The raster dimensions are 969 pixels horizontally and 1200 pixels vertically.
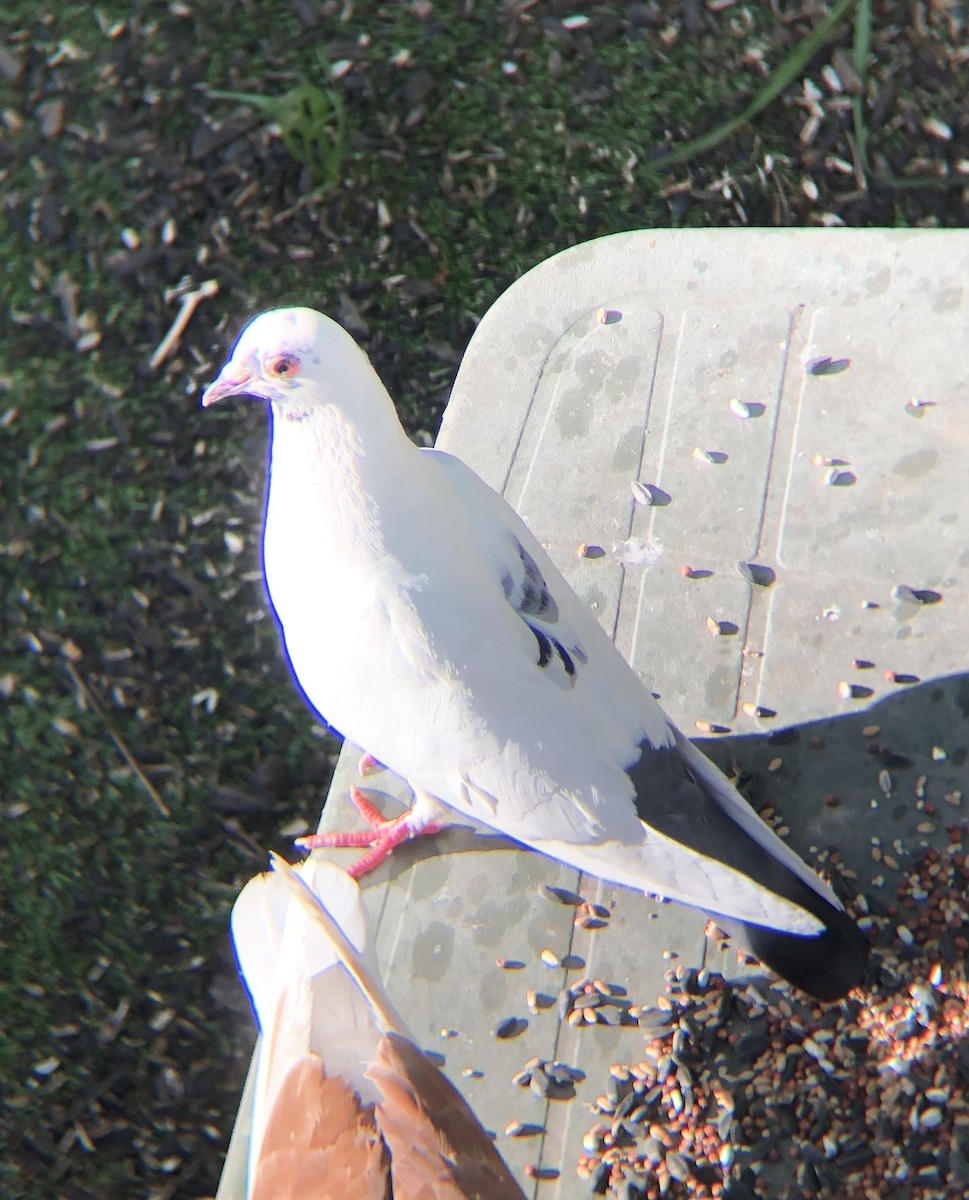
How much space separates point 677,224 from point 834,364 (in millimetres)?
1002

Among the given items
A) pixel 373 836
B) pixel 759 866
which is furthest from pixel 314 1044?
pixel 759 866

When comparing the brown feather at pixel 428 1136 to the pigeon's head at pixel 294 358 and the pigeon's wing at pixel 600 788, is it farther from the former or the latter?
the pigeon's head at pixel 294 358

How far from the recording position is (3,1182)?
81.8 inches

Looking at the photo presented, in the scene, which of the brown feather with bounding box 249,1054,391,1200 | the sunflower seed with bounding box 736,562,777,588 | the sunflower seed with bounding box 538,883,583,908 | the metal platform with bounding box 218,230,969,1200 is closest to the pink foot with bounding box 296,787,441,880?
the metal platform with bounding box 218,230,969,1200

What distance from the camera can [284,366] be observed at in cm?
137

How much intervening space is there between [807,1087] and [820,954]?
17 centimetres

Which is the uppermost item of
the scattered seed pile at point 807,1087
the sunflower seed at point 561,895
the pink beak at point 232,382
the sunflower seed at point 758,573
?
the pink beak at point 232,382

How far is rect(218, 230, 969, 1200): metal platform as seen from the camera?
1.58m

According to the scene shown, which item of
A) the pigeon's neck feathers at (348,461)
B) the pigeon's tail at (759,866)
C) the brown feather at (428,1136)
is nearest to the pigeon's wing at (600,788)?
the pigeon's tail at (759,866)

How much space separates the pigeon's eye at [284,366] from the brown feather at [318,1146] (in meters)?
0.79

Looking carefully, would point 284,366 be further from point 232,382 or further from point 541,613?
point 541,613

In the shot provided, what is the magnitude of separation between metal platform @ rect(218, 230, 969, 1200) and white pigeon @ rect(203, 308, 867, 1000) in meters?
0.20

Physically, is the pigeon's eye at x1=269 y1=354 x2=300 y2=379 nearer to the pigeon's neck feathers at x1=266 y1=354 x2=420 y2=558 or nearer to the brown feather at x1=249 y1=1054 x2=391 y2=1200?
the pigeon's neck feathers at x1=266 y1=354 x2=420 y2=558

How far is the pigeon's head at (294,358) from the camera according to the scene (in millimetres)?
1359
